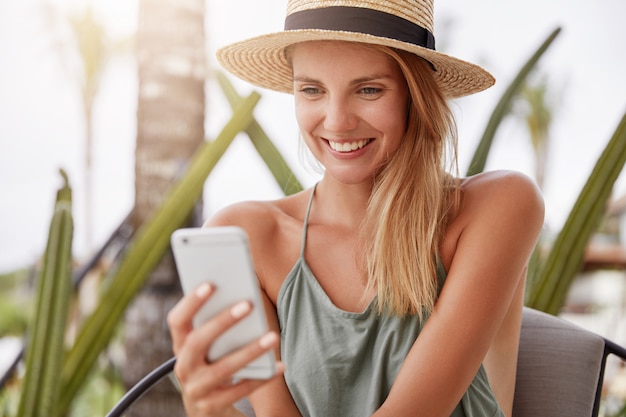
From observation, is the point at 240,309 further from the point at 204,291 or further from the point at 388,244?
the point at 388,244

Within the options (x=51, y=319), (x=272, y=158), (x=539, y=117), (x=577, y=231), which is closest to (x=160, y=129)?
(x=272, y=158)

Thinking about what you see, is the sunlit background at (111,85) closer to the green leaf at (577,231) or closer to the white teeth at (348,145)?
the green leaf at (577,231)

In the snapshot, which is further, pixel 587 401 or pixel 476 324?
pixel 587 401

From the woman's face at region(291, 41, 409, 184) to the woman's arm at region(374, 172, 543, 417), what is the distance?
20 centimetres

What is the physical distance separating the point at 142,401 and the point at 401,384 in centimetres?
146

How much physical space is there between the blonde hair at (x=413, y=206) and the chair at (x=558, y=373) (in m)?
0.29

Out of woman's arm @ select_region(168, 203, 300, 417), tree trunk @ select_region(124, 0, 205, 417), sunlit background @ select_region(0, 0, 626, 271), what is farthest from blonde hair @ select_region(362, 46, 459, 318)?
sunlit background @ select_region(0, 0, 626, 271)

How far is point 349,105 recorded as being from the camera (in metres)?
1.15

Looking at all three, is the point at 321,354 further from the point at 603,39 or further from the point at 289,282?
the point at 603,39

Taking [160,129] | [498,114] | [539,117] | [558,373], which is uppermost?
[498,114]

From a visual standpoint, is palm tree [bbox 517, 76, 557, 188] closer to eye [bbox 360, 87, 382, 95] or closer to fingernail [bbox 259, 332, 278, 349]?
eye [bbox 360, 87, 382, 95]

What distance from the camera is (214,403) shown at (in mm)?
794

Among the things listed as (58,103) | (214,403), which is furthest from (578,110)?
(214,403)

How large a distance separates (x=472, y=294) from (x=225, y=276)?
20.8 inches
